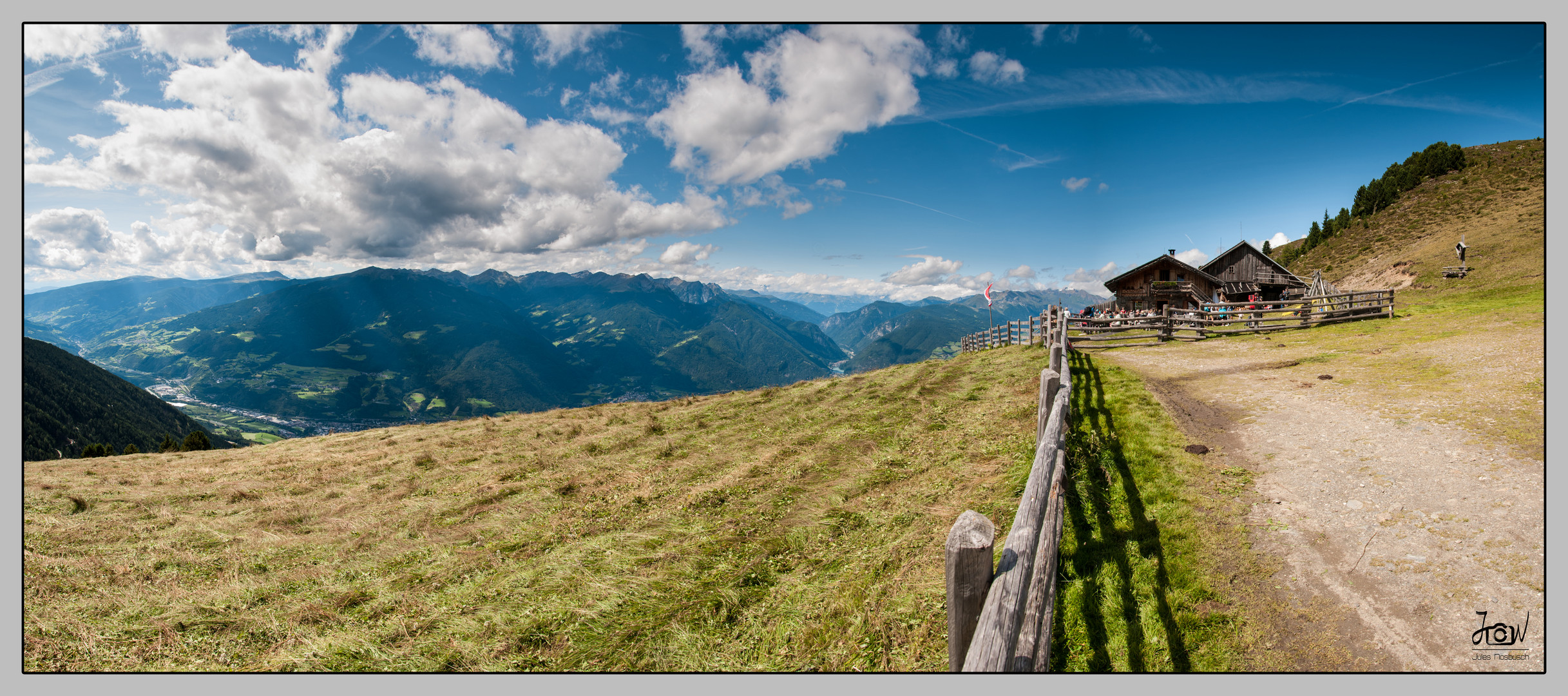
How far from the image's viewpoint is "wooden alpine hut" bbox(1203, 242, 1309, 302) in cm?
4425

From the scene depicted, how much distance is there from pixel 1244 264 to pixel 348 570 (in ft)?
202

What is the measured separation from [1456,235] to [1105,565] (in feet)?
216

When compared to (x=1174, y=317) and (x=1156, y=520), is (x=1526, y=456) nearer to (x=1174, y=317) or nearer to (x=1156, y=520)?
(x=1156, y=520)

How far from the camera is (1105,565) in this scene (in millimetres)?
4973

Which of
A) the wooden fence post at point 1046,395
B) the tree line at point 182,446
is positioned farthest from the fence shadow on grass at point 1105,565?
the tree line at point 182,446

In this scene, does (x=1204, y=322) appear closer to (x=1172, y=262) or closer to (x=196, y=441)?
(x=1172, y=262)

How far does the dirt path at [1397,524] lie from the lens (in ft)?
12.5

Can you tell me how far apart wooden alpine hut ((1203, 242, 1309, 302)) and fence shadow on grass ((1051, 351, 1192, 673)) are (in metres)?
50.2

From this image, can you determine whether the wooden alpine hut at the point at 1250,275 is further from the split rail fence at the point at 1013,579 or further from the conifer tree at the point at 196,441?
the conifer tree at the point at 196,441

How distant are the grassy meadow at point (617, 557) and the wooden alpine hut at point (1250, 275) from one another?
151ft

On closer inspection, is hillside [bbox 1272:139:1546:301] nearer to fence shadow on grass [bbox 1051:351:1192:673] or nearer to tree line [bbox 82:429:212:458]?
fence shadow on grass [bbox 1051:351:1192:673]

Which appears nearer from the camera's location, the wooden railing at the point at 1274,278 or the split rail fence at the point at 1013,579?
the split rail fence at the point at 1013,579

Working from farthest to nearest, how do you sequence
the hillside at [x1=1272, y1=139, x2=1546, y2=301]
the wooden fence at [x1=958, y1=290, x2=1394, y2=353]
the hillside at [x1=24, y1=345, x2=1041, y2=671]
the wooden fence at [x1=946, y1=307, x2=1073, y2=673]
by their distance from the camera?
the hillside at [x1=1272, y1=139, x2=1546, y2=301], the wooden fence at [x1=958, y1=290, x2=1394, y2=353], the hillside at [x1=24, y1=345, x2=1041, y2=671], the wooden fence at [x1=946, y1=307, x2=1073, y2=673]

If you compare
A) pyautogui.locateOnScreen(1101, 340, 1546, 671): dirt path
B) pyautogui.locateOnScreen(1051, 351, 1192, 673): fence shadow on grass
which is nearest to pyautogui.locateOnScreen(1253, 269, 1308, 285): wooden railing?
pyautogui.locateOnScreen(1101, 340, 1546, 671): dirt path
